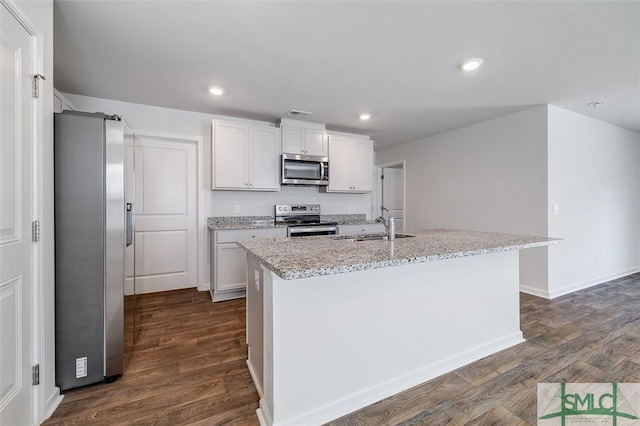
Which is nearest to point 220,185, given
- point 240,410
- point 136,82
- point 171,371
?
point 136,82

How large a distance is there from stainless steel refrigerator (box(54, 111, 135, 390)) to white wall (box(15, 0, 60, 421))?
6 centimetres

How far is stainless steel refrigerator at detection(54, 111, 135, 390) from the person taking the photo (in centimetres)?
162

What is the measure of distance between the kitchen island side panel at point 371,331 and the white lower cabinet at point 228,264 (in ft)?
6.37

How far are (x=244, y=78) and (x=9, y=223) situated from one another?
2026 millimetres

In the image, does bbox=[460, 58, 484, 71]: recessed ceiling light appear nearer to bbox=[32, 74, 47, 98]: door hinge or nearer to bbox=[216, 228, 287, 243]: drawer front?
bbox=[216, 228, 287, 243]: drawer front

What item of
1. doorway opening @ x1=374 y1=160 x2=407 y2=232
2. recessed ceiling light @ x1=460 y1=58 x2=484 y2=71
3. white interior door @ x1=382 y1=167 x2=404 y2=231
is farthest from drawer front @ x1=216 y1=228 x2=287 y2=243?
white interior door @ x1=382 y1=167 x2=404 y2=231

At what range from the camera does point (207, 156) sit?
12.2 feet

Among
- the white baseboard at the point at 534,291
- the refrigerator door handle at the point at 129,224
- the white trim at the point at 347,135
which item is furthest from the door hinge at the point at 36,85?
the white baseboard at the point at 534,291

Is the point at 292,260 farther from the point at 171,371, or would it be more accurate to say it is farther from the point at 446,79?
the point at 446,79

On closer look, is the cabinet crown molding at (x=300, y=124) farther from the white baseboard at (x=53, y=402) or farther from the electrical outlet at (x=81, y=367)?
the white baseboard at (x=53, y=402)

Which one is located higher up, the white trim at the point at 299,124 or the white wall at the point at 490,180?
the white trim at the point at 299,124

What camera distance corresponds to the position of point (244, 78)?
263cm

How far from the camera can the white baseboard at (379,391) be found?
1437 mm

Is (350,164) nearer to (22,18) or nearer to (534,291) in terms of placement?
(534,291)
